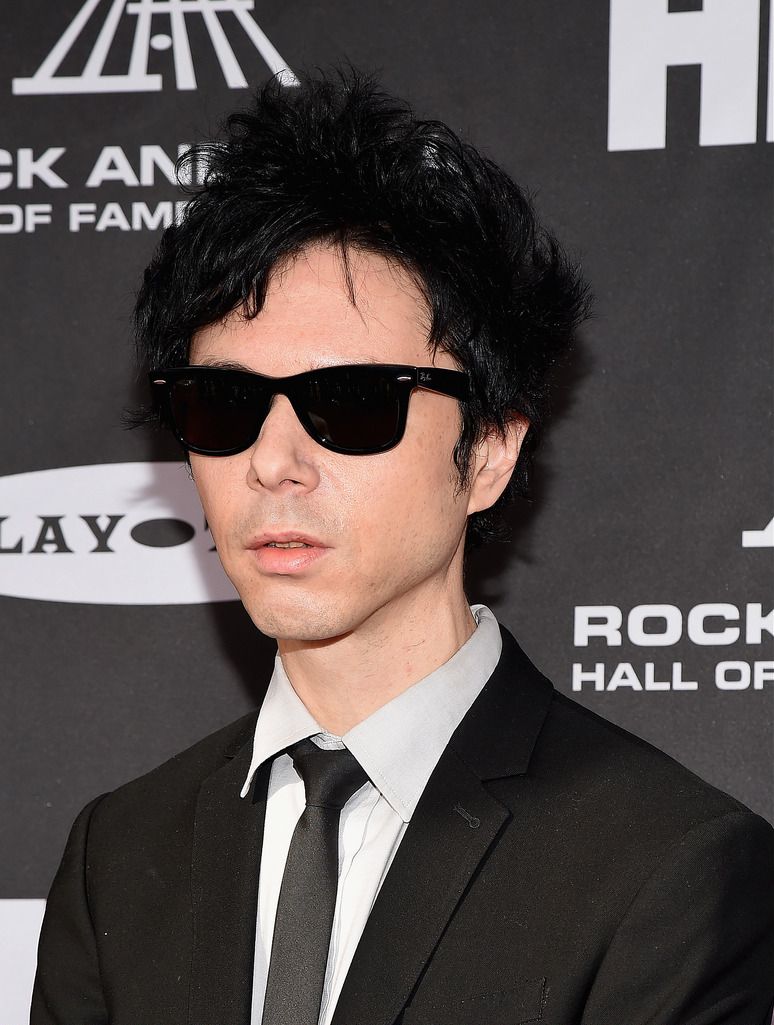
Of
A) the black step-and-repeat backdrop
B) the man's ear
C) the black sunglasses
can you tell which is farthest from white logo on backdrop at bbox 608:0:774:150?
the black sunglasses

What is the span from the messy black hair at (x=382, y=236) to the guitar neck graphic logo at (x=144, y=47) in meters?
0.57

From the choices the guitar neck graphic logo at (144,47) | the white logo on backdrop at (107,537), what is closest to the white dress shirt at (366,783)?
the white logo on backdrop at (107,537)

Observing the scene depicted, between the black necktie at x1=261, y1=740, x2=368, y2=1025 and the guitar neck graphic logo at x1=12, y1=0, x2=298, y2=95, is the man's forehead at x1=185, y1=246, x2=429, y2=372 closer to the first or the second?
the black necktie at x1=261, y1=740, x2=368, y2=1025

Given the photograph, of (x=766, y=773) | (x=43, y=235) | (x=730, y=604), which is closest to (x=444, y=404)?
(x=730, y=604)

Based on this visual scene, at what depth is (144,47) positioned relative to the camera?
93.3 inches

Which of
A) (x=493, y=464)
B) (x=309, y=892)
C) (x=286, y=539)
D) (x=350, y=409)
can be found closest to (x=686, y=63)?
(x=493, y=464)

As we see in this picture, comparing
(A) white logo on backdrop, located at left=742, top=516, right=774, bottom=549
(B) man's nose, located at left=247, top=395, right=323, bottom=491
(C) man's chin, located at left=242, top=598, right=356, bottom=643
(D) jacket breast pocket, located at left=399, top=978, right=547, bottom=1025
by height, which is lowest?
(D) jacket breast pocket, located at left=399, top=978, right=547, bottom=1025

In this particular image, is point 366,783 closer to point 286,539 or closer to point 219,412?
point 286,539

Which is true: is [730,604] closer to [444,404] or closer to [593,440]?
[593,440]

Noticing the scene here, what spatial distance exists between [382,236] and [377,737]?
601 millimetres

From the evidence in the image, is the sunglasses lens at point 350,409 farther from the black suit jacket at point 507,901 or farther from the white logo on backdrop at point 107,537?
the white logo on backdrop at point 107,537

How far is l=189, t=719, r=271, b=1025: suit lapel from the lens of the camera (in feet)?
4.78

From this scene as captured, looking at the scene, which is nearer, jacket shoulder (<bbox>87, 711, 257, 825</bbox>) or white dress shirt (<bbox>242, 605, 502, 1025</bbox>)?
white dress shirt (<bbox>242, 605, 502, 1025</bbox>)

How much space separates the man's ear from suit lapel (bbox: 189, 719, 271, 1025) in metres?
0.43
